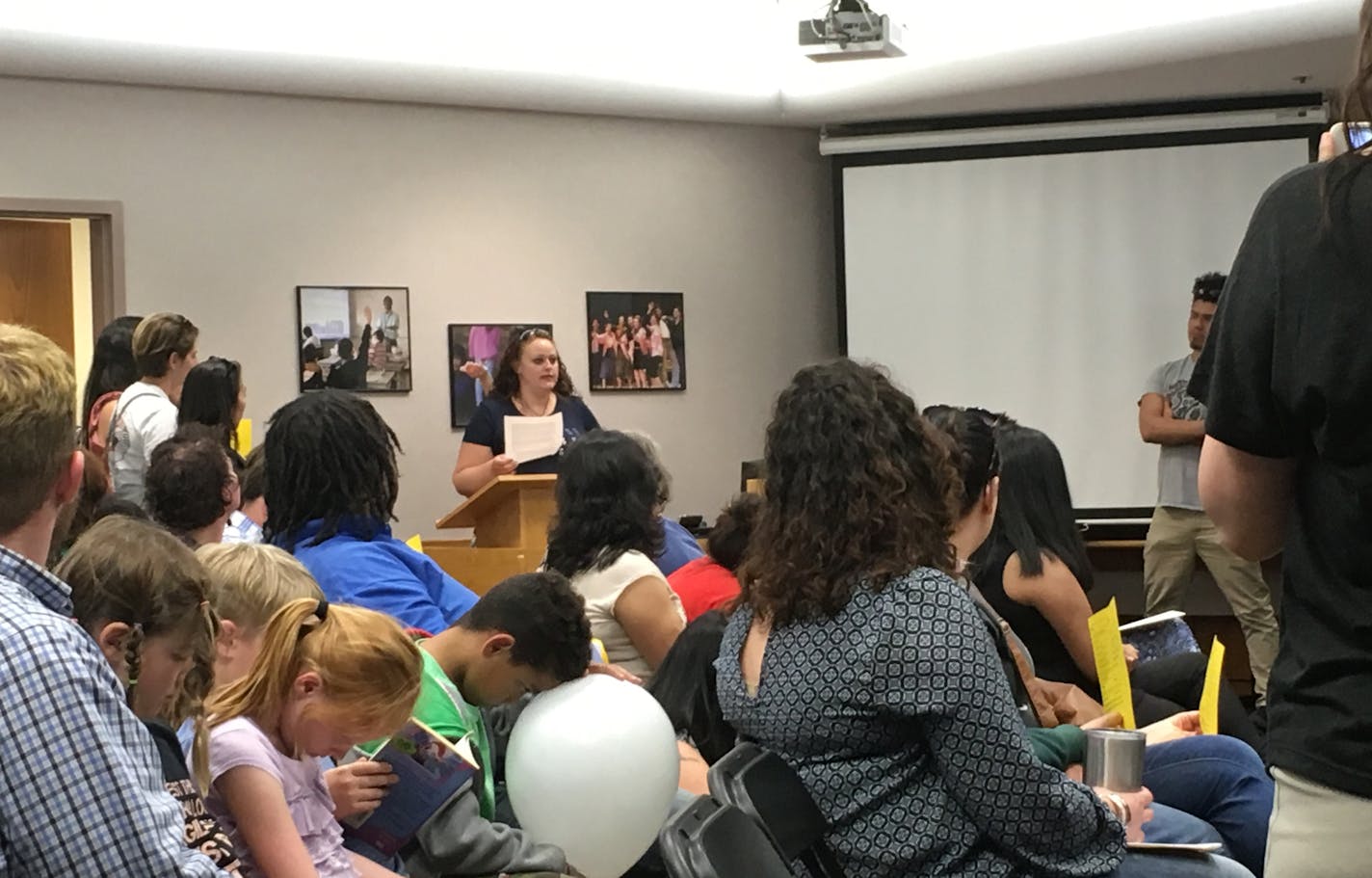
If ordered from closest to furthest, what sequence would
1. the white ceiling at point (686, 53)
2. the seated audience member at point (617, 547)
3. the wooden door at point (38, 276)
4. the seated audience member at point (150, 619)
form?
the seated audience member at point (150, 619) < the seated audience member at point (617, 547) < the white ceiling at point (686, 53) < the wooden door at point (38, 276)

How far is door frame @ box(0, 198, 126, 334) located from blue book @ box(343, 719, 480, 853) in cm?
509

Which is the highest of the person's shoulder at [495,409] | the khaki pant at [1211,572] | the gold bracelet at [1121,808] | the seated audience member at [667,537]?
the person's shoulder at [495,409]

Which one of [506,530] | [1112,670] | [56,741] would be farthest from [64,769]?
[506,530]

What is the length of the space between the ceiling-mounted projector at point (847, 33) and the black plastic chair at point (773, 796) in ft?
16.9

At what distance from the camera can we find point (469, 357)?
7.89 metres

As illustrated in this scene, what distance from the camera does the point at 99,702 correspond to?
1.38 metres

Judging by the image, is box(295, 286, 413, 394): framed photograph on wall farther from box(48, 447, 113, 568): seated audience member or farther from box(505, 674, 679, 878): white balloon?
box(505, 674, 679, 878): white balloon

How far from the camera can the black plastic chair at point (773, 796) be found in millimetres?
1912

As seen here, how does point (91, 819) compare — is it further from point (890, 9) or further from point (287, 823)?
point (890, 9)

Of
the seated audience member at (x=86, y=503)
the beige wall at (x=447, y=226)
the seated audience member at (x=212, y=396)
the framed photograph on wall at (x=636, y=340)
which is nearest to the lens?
the seated audience member at (x=86, y=503)

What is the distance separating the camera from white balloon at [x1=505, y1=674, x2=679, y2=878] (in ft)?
8.52

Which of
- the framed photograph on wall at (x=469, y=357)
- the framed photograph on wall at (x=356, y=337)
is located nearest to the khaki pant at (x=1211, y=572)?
the framed photograph on wall at (x=469, y=357)

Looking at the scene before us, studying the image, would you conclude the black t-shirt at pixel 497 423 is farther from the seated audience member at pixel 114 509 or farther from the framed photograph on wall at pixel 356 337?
the seated audience member at pixel 114 509

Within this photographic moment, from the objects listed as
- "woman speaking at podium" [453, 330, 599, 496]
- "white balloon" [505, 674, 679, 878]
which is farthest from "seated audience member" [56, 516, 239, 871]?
"woman speaking at podium" [453, 330, 599, 496]
